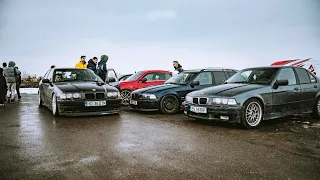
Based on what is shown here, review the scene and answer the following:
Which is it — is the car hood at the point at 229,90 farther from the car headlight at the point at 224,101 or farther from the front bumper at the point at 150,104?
the front bumper at the point at 150,104

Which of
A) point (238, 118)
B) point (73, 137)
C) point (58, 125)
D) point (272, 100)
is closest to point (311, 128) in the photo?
point (272, 100)

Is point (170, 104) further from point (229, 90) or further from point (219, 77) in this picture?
point (229, 90)

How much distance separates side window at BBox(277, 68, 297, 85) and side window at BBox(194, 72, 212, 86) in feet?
8.52

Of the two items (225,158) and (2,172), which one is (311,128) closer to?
(225,158)

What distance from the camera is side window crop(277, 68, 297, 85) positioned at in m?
6.67

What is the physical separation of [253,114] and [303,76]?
2.33 meters

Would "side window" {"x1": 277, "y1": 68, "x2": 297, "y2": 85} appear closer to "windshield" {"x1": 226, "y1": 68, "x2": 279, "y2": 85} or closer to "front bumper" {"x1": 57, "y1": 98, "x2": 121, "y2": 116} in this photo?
"windshield" {"x1": 226, "y1": 68, "x2": 279, "y2": 85}

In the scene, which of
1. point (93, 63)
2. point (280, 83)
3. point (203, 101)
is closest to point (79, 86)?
point (203, 101)

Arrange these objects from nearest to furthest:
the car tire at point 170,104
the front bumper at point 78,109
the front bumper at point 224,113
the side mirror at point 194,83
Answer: the front bumper at point 224,113 → the front bumper at point 78,109 → the car tire at point 170,104 → the side mirror at point 194,83

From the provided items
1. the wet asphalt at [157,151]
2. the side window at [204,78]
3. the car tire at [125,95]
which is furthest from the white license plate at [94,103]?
the car tire at [125,95]

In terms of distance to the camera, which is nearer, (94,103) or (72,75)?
(94,103)

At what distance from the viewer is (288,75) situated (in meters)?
6.84

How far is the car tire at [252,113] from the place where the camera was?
5859 millimetres

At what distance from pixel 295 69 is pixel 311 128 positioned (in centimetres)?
182
